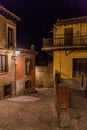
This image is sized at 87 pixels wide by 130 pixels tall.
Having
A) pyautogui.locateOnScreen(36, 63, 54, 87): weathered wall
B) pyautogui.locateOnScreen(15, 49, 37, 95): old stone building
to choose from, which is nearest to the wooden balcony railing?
pyautogui.locateOnScreen(15, 49, 37, 95): old stone building

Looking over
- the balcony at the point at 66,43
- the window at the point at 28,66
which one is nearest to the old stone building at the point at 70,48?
the balcony at the point at 66,43

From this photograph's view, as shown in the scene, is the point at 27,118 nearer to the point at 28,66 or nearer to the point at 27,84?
the point at 27,84

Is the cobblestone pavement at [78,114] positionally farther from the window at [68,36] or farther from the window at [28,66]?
the window at [28,66]

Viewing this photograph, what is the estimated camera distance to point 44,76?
28.8 m

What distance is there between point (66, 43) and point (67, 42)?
16 centimetres

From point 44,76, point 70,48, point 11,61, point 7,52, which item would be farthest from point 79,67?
point 44,76

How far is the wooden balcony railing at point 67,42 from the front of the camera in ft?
62.1

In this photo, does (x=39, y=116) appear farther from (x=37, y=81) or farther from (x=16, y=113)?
(x=37, y=81)

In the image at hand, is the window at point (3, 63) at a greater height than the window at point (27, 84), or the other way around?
the window at point (3, 63)

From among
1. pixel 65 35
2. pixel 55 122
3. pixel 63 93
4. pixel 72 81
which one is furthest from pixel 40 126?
pixel 65 35

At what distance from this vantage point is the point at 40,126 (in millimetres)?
8984

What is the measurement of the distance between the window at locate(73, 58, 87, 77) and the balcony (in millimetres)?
1404

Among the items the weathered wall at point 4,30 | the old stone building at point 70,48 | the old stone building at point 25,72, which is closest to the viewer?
the weathered wall at point 4,30

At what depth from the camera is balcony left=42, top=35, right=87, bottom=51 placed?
18766 mm
